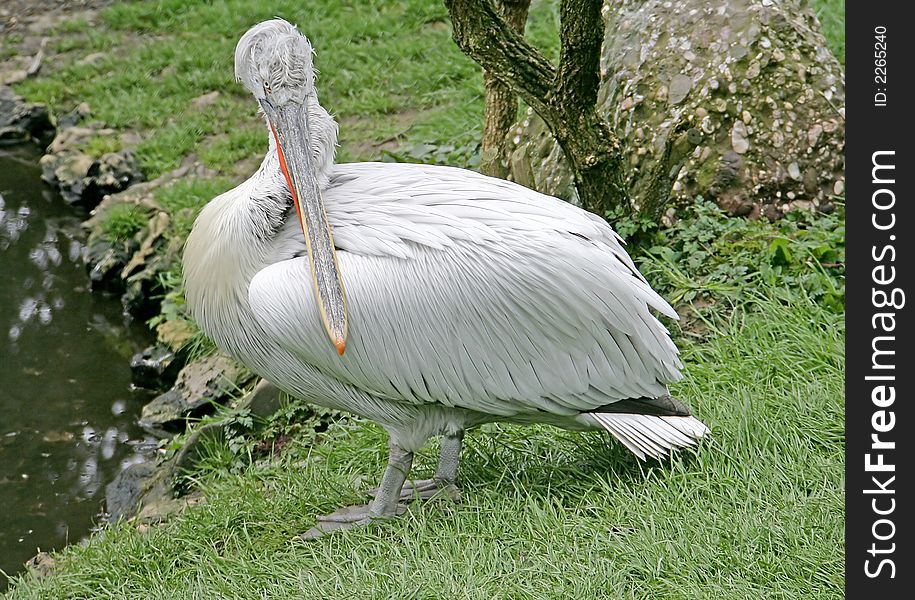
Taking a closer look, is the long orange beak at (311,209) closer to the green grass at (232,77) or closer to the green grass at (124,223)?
the green grass at (232,77)

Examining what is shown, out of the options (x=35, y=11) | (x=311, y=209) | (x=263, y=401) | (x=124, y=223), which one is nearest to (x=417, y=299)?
(x=311, y=209)

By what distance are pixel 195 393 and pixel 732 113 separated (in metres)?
2.90

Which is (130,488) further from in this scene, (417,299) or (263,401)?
(417,299)

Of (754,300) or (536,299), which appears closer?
(536,299)

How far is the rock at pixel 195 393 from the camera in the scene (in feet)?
17.3

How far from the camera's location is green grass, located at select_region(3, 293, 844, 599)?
304cm

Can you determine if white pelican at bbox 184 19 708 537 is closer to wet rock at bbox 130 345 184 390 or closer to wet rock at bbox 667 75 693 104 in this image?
wet rock at bbox 667 75 693 104

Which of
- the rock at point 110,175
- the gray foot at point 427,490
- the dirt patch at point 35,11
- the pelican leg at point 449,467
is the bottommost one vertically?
the gray foot at point 427,490

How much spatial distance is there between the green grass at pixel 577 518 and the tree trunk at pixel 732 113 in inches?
31.7

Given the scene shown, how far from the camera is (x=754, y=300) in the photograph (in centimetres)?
435

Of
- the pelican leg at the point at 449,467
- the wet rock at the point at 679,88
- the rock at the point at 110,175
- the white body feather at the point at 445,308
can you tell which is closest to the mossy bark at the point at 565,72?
the wet rock at the point at 679,88
